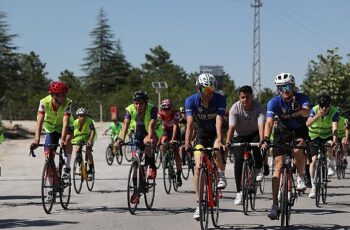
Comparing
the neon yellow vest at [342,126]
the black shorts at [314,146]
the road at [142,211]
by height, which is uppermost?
the neon yellow vest at [342,126]

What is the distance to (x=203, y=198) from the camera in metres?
8.47

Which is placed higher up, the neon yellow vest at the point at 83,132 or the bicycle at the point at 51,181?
the neon yellow vest at the point at 83,132

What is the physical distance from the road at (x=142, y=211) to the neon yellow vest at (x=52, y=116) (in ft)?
4.55

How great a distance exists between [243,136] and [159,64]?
99.7 metres

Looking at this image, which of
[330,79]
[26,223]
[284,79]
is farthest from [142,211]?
[330,79]

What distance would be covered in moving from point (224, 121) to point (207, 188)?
9.39 ft

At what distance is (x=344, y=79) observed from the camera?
50.9 metres

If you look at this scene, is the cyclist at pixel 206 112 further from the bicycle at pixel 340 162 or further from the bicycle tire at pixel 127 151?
the bicycle tire at pixel 127 151

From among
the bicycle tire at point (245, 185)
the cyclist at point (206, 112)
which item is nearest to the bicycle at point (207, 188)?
the cyclist at point (206, 112)

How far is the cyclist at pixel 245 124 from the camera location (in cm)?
1092

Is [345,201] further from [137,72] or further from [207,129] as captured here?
[137,72]

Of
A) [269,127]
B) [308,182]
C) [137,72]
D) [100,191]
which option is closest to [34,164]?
[100,191]

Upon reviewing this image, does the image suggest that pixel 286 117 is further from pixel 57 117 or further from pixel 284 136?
pixel 57 117

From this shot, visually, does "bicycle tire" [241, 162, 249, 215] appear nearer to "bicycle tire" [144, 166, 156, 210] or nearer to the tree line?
"bicycle tire" [144, 166, 156, 210]
